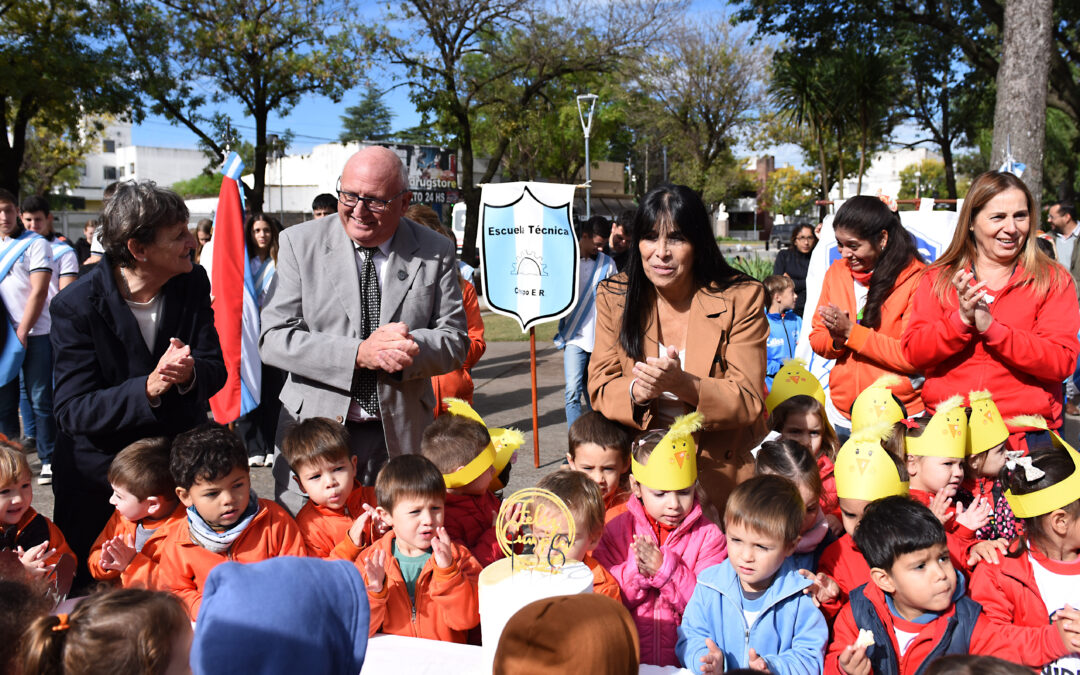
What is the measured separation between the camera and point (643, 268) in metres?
2.88

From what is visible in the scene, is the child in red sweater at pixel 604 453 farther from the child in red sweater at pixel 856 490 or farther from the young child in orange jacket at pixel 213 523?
the young child in orange jacket at pixel 213 523

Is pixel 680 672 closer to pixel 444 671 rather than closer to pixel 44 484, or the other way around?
pixel 444 671

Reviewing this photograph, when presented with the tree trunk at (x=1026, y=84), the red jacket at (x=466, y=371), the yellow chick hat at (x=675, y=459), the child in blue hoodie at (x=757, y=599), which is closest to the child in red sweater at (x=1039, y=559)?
the child in blue hoodie at (x=757, y=599)

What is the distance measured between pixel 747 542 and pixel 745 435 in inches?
21.1

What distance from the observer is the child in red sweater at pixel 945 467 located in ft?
10.0

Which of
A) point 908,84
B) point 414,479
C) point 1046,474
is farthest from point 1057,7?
point 414,479

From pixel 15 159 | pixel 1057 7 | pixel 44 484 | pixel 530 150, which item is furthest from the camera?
pixel 530 150

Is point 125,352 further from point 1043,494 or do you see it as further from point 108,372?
A: point 1043,494

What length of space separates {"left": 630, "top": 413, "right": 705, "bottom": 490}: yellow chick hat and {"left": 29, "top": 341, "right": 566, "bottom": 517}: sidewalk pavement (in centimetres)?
305

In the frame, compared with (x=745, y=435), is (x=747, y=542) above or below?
below

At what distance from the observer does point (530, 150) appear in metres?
37.2

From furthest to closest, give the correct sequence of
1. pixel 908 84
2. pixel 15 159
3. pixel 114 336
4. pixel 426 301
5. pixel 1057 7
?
pixel 908 84, pixel 15 159, pixel 1057 7, pixel 426 301, pixel 114 336

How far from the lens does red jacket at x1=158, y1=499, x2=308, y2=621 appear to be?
272 centimetres

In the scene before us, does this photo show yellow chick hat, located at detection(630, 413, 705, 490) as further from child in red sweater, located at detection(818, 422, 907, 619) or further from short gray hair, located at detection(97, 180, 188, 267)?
short gray hair, located at detection(97, 180, 188, 267)
